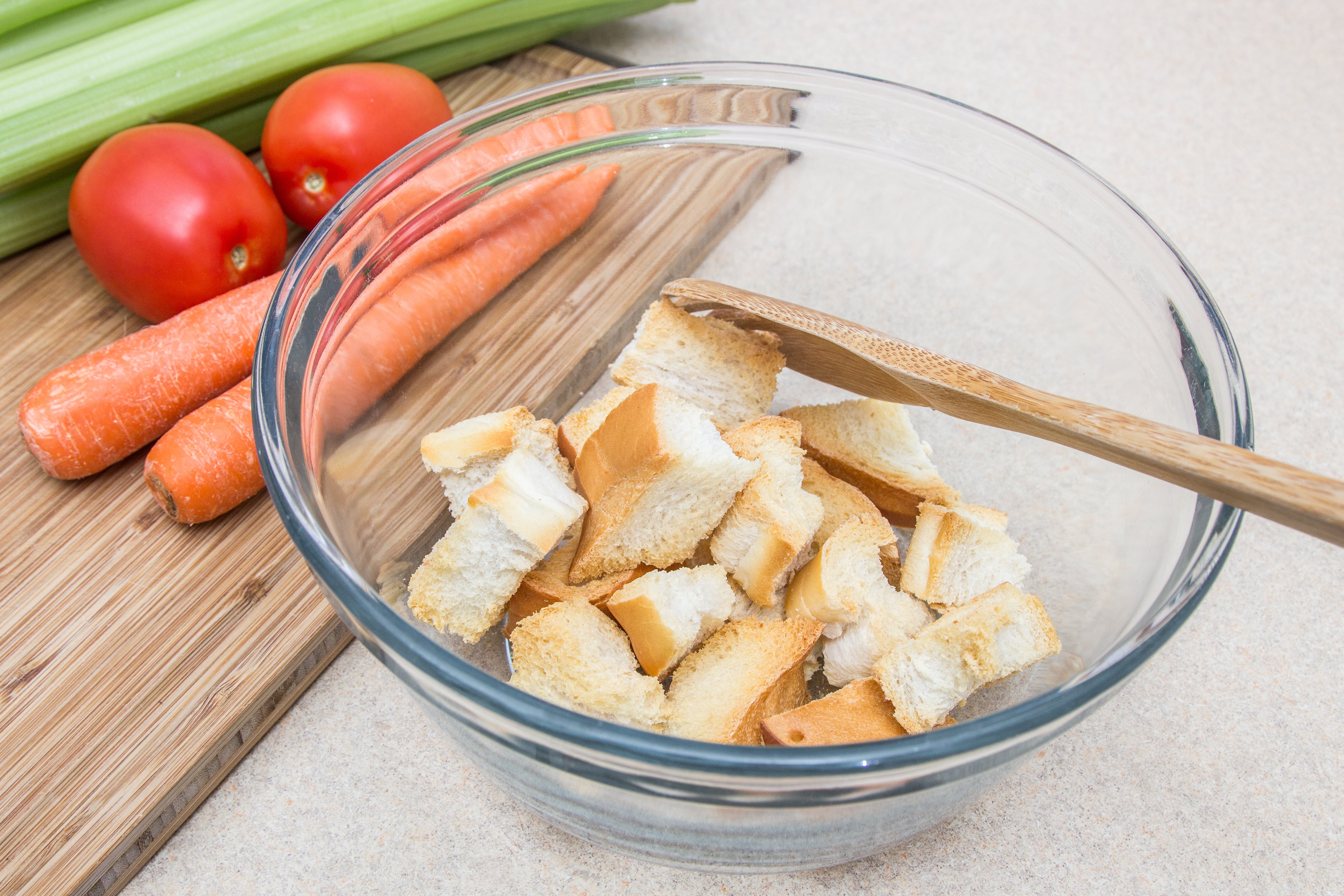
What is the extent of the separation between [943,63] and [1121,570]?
1.28 metres

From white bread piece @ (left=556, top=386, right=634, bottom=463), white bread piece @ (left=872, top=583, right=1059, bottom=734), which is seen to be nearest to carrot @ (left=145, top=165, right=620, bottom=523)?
white bread piece @ (left=556, top=386, right=634, bottom=463)

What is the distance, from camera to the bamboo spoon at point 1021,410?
764mm

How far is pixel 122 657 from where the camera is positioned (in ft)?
3.52

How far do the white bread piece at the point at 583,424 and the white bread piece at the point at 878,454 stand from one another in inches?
8.8

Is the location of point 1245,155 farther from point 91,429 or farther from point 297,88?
point 91,429

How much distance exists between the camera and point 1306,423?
4.53ft

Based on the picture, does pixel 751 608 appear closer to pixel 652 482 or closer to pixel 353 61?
pixel 652 482

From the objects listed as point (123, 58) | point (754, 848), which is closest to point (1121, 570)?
point (754, 848)

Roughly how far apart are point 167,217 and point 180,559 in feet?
1.59

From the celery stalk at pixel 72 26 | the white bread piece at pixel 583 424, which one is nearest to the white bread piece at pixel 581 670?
the white bread piece at pixel 583 424

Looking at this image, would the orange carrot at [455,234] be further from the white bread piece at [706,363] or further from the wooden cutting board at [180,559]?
the white bread piece at [706,363]

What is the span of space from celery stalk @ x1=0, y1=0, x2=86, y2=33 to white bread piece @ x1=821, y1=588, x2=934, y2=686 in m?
1.46

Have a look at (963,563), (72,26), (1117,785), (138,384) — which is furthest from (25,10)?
(1117,785)

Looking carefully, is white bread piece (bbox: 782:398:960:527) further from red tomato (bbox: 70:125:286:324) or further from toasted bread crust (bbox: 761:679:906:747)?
red tomato (bbox: 70:125:286:324)
